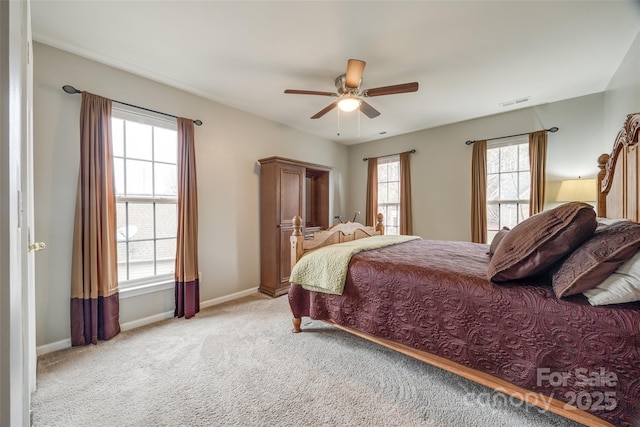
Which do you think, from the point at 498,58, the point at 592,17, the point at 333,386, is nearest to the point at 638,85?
the point at 592,17

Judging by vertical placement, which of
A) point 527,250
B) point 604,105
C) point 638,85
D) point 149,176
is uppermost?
point 604,105

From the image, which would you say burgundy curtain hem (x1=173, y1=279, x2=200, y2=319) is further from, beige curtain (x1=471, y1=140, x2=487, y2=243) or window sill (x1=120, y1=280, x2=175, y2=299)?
beige curtain (x1=471, y1=140, x2=487, y2=243)

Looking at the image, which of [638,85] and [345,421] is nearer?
[345,421]

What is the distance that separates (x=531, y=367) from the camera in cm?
127

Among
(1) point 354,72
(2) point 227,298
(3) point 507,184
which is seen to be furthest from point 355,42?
(2) point 227,298

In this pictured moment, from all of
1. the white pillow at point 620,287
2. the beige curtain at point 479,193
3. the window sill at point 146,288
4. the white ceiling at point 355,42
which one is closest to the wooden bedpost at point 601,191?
the white ceiling at point 355,42

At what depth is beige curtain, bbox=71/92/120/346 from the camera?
2.19 meters

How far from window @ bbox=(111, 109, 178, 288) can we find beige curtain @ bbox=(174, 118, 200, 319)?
15 centimetres

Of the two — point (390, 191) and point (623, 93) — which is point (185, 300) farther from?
point (623, 93)

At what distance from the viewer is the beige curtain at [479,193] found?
12.3ft

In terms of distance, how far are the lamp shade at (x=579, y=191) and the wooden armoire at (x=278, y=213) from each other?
10.6 feet

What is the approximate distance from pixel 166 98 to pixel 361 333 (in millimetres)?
3147

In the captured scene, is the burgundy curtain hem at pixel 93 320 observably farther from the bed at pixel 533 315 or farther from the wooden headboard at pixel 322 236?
the bed at pixel 533 315

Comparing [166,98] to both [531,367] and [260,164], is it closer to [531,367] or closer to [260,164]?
[260,164]
